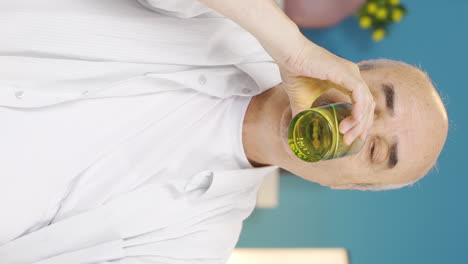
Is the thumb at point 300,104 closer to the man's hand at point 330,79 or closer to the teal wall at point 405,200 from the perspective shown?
the man's hand at point 330,79

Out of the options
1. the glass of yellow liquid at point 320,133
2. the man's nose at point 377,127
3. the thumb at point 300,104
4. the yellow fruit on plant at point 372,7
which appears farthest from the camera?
the yellow fruit on plant at point 372,7

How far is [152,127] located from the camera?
53.2 inches

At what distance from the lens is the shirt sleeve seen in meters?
1.21

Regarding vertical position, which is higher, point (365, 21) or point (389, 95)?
point (389, 95)

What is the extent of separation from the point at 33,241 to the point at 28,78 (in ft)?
1.22

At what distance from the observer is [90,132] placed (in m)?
1.27

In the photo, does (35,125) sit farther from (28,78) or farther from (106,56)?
(106,56)

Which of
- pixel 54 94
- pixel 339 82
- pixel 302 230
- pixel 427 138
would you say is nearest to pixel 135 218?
pixel 54 94

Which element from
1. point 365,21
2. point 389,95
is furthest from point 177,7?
point 365,21

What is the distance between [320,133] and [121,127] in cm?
50

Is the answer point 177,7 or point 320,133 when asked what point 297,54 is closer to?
point 320,133

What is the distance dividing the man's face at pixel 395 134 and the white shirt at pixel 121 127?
22 cm

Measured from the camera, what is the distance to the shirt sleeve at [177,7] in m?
1.21

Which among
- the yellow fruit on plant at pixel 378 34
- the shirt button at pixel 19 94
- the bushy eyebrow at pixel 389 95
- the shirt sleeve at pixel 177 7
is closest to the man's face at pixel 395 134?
the bushy eyebrow at pixel 389 95
